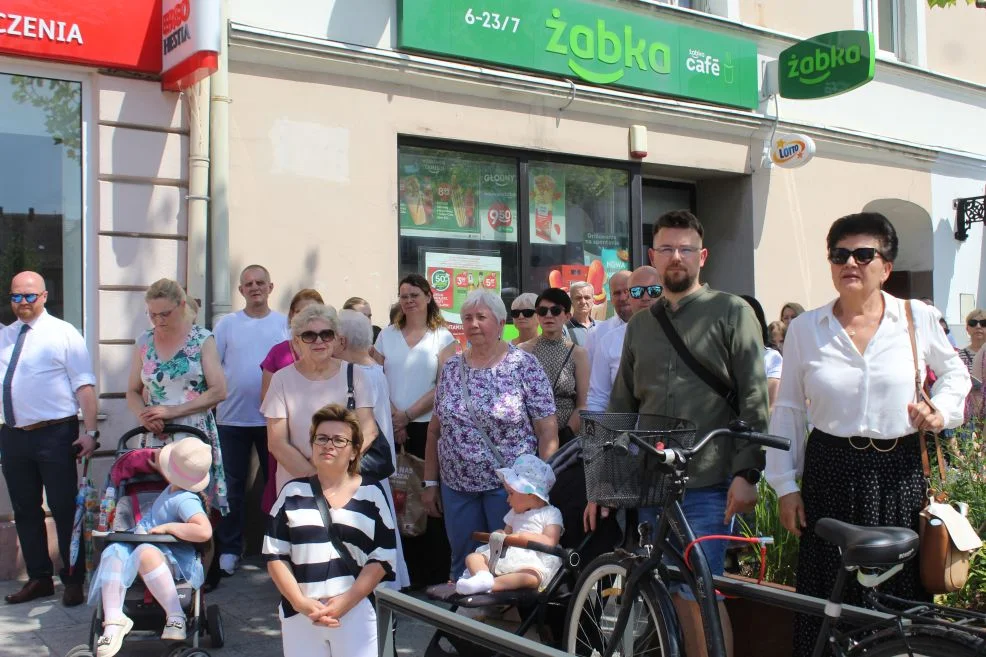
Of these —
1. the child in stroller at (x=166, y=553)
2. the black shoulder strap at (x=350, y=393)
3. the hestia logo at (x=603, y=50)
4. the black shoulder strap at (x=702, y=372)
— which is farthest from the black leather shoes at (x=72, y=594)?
the hestia logo at (x=603, y=50)

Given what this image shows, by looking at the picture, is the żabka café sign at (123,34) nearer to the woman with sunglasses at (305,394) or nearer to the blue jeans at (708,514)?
the woman with sunglasses at (305,394)

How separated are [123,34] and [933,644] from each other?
668 cm

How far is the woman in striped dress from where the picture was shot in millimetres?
4023

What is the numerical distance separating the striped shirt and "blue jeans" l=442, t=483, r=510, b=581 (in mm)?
1086

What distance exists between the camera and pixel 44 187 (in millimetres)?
7383

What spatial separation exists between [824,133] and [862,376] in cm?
931

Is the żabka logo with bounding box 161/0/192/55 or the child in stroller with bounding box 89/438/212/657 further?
the żabka logo with bounding box 161/0/192/55

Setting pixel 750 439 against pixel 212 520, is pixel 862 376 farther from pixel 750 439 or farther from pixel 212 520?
pixel 212 520

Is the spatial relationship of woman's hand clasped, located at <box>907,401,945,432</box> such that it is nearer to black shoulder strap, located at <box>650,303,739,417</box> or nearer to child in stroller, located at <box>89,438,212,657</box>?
black shoulder strap, located at <box>650,303,739,417</box>

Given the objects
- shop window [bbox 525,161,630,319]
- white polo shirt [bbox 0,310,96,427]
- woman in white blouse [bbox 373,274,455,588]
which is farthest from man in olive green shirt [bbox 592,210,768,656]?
shop window [bbox 525,161,630,319]

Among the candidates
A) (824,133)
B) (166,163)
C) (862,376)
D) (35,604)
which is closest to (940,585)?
(862,376)

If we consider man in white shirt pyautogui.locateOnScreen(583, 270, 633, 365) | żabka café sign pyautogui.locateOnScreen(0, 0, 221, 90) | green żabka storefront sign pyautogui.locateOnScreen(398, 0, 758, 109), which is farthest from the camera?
green żabka storefront sign pyautogui.locateOnScreen(398, 0, 758, 109)

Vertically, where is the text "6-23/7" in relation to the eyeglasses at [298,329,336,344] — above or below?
above

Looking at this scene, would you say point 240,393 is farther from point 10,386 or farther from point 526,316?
point 526,316
